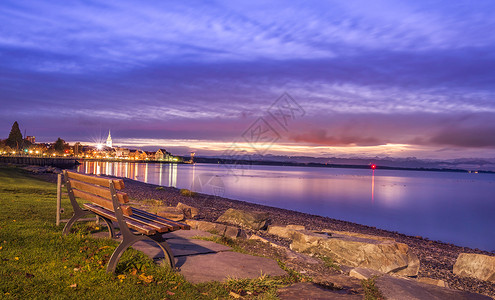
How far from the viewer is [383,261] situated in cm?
728

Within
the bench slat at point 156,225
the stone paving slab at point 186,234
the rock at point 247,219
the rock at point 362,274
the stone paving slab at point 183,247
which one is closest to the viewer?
the bench slat at point 156,225

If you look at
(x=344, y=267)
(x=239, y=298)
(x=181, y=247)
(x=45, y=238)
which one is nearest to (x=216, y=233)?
(x=181, y=247)

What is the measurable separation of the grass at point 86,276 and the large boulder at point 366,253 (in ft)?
10.5

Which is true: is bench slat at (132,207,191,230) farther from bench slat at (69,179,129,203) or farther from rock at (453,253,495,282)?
rock at (453,253,495,282)

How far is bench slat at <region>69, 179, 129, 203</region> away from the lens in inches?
180

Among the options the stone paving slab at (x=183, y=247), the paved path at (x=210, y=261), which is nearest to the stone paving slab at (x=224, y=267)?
the paved path at (x=210, y=261)

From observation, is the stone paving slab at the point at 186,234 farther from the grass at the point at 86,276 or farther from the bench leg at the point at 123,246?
the bench leg at the point at 123,246

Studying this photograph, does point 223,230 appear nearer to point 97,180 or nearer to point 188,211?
point 97,180

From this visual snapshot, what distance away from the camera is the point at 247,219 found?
40.8ft

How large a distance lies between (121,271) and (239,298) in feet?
5.62

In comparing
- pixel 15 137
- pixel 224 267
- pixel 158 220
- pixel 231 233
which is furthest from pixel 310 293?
pixel 15 137

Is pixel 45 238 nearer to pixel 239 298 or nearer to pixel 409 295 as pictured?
pixel 239 298

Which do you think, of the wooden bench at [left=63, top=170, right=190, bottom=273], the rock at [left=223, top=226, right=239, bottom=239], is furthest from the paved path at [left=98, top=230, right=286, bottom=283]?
the rock at [left=223, top=226, right=239, bottom=239]

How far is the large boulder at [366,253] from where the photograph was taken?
23.9 ft
